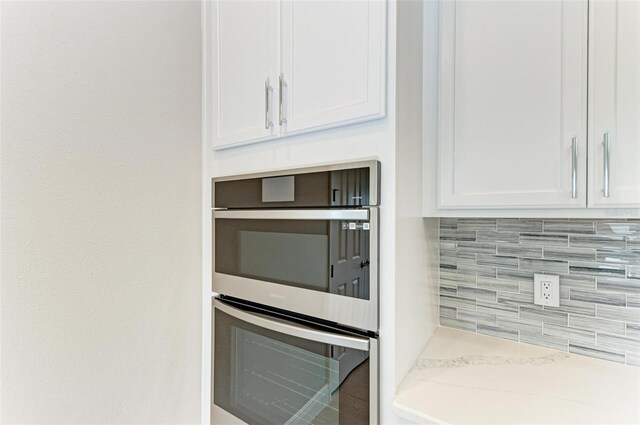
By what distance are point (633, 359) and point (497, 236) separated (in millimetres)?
518

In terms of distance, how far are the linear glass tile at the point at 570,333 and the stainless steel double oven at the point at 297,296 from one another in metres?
0.72

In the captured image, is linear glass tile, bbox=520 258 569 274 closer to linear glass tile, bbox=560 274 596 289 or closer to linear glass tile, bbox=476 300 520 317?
linear glass tile, bbox=560 274 596 289

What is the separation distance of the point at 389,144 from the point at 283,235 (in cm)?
42

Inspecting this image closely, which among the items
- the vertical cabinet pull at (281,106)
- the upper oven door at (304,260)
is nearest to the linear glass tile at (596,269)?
the upper oven door at (304,260)

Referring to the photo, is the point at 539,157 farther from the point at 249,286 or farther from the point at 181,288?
the point at 181,288

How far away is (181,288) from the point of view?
1.21 metres

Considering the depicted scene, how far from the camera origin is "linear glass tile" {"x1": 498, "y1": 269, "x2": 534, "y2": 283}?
1170 mm

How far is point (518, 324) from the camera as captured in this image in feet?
3.90

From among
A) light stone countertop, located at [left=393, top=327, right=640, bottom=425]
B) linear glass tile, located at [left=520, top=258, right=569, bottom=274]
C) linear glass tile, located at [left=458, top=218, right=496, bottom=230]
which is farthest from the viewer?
linear glass tile, located at [left=458, top=218, right=496, bottom=230]

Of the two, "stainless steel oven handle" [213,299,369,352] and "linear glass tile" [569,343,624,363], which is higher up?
"stainless steel oven handle" [213,299,369,352]

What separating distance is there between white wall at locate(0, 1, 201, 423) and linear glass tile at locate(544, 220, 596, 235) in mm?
1265

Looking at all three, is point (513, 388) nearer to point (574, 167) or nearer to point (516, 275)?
point (516, 275)

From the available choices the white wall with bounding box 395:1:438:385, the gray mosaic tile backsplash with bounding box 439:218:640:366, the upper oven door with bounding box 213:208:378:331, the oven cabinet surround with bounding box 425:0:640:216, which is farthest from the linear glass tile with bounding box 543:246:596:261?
the upper oven door with bounding box 213:208:378:331

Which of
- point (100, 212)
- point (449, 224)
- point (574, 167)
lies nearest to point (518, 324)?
point (449, 224)
